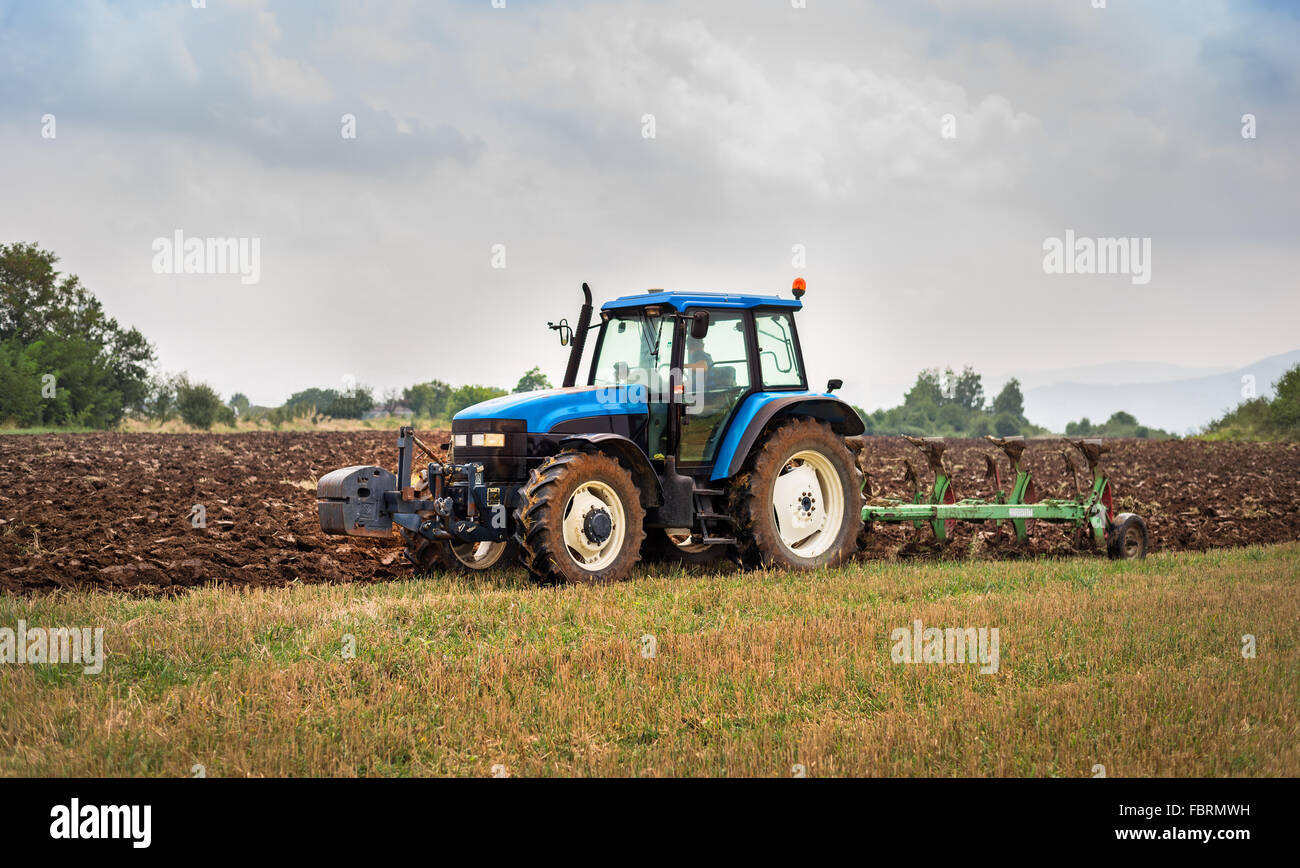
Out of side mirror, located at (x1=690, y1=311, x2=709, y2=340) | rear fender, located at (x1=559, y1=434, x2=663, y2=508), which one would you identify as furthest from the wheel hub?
side mirror, located at (x1=690, y1=311, x2=709, y2=340)

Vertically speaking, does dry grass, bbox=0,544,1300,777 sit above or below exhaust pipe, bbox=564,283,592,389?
below

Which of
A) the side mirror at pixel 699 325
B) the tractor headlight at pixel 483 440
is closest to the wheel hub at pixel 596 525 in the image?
the tractor headlight at pixel 483 440

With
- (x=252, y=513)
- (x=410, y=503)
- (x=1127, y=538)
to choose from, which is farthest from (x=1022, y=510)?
(x=252, y=513)

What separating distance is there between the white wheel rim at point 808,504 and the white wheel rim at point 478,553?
2755 millimetres

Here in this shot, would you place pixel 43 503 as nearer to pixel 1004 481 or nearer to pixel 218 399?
pixel 1004 481

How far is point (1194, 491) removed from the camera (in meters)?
18.9

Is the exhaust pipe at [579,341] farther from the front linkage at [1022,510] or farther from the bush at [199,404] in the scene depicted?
the bush at [199,404]

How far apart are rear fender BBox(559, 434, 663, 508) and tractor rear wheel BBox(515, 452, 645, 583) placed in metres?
0.13

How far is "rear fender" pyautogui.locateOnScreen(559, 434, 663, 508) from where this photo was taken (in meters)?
9.27

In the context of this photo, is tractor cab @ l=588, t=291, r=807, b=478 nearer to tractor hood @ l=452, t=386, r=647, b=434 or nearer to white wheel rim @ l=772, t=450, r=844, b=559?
tractor hood @ l=452, t=386, r=647, b=434

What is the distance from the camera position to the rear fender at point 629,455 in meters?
9.27
